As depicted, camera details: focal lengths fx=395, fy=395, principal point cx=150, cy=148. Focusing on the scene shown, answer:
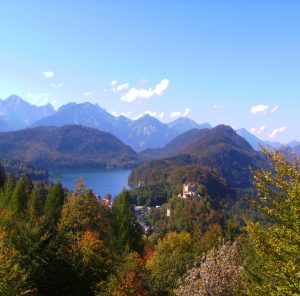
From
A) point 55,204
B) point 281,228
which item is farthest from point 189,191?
point 281,228

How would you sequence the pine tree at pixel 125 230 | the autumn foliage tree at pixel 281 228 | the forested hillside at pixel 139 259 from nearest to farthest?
the autumn foliage tree at pixel 281 228 < the forested hillside at pixel 139 259 < the pine tree at pixel 125 230

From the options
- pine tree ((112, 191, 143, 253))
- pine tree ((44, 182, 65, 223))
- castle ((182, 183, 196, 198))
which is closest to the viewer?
pine tree ((112, 191, 143, 253))

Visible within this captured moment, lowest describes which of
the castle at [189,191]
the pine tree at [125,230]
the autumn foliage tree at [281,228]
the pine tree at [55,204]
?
the castle at [189,191]

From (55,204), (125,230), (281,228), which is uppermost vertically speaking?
(281,228)

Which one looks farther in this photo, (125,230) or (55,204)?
(55,204)

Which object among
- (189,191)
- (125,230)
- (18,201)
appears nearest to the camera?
(125,230)

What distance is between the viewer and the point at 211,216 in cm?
11969

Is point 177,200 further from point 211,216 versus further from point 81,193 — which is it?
point 81,193

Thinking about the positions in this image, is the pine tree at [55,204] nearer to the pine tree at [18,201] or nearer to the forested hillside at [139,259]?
the forested hillside at [139,259]

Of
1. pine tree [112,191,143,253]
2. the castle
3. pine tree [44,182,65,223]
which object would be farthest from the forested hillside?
the castle

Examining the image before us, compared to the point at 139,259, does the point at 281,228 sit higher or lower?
higher

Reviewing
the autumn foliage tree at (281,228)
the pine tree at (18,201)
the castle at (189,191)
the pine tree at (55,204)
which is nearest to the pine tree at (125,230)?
the pine tree at (55,204)

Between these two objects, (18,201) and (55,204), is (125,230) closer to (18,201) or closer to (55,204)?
(55,204)

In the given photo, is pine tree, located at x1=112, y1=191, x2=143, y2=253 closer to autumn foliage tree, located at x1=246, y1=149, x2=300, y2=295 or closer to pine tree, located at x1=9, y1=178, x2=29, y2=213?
pine tree, located at x1=9, y1=178, x2=29, y2=213
